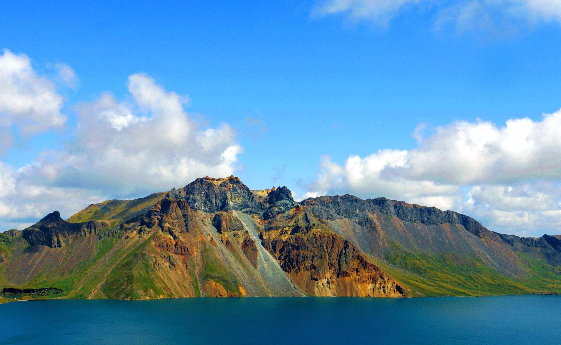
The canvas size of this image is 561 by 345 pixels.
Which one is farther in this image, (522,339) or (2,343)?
(522,339)

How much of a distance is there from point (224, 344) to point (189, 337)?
1930 cm

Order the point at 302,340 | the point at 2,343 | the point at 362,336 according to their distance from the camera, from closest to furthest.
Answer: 1. the point at 2,343
2. the point at 302,340
3. the point at 362,336

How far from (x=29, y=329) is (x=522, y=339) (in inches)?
8024

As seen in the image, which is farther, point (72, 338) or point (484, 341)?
point (484, 341)

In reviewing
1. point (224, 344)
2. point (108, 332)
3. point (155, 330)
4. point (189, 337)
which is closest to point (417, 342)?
point (224, 344)

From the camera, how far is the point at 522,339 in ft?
653

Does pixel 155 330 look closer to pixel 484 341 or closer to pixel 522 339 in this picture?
pixel 484 341

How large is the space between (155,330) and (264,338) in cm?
Result: 4726

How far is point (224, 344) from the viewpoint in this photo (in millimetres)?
168500

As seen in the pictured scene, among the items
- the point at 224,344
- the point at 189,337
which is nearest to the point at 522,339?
the point at 224,344

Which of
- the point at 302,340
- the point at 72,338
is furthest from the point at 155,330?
the point at 302,340

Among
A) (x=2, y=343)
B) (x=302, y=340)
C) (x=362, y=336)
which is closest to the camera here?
(x=2, y=343)

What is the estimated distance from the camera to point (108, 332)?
190 m

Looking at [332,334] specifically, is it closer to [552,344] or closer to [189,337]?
[189,337]
